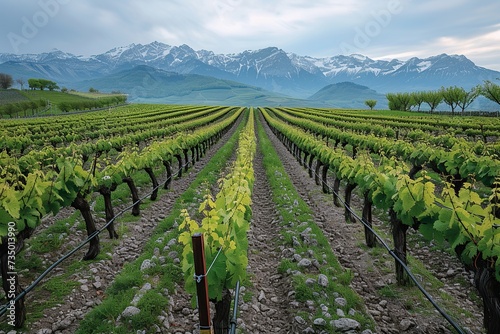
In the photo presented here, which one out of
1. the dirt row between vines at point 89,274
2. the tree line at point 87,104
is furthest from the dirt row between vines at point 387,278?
the tree line at point 87,104

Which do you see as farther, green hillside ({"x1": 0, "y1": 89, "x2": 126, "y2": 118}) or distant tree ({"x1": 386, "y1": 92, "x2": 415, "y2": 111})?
distant tree ({"x1": 386, "y1": 92, "x2": 415, "y2": 111})

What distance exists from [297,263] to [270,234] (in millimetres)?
2370

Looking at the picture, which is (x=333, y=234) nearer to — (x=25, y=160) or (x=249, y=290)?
(x=249, y=290)

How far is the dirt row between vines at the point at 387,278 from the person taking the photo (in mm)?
5645

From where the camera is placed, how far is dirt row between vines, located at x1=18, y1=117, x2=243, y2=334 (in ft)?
18.5

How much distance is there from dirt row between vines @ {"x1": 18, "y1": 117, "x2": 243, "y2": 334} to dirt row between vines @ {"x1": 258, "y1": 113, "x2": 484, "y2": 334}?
5565mm

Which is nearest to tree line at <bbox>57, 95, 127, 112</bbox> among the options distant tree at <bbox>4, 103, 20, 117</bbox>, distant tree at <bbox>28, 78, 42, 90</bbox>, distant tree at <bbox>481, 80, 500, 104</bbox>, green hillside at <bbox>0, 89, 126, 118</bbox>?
green hillside at <bbox>0, 89, 126, 118</bbox>

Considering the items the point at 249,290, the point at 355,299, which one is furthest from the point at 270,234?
the point at 355,299

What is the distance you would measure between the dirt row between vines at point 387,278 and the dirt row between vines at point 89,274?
557cm

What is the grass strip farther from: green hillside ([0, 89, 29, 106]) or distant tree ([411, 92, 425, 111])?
green hillside ([0, 89, 29, 106])

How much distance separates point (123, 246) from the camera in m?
8.88

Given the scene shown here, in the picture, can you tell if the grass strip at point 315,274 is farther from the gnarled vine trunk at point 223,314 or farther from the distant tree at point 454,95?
the distant tree at point 454,95

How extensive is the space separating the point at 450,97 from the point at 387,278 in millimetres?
94470

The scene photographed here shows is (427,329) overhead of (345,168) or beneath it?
beneath
